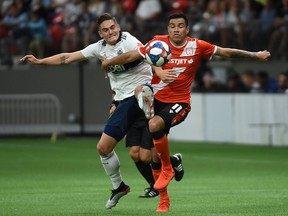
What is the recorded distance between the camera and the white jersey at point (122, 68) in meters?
13.4

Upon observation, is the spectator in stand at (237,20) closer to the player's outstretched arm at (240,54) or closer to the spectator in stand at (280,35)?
the spectator in stand at (280,35)

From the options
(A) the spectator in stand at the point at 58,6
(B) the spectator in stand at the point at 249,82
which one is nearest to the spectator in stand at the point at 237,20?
(B) the spectator in stand at the point at 249,82

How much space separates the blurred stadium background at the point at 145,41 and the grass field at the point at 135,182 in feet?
2.72

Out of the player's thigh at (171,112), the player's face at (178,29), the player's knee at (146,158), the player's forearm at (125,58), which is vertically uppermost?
the player's face at (178,29)

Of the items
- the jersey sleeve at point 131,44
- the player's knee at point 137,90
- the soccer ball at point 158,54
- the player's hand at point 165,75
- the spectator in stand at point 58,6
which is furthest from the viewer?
the spectator in stand at point 58,6

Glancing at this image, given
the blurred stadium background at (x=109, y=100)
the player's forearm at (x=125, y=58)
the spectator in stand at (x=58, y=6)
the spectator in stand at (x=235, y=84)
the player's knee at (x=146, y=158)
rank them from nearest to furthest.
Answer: the player's forearm at (x=125, y=58)
the player's knee at (x=146, y=158)
the blurred stadium background at (x=109, y=100)
the spectator in stand at (x=235, y=84)
the spectator in stand at (x=58, y=6)

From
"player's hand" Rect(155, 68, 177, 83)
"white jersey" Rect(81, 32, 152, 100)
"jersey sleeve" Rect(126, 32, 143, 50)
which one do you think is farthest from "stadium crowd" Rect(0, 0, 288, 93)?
"player's hand" Rect(155, 68, 177, 83)

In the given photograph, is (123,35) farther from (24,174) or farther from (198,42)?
(24,174)

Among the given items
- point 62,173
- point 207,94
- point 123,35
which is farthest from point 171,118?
point 207,94

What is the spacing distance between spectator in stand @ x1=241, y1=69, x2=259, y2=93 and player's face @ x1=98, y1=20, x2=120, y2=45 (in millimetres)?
12981

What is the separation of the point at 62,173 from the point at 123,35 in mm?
6285

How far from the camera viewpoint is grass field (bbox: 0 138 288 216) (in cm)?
1293

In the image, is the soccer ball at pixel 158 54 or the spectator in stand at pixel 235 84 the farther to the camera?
the spectator in stand at pixel 235 84

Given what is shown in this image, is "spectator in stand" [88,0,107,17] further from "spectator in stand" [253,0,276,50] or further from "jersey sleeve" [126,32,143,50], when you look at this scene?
"jersey sleeve" [126,32,143,50]
